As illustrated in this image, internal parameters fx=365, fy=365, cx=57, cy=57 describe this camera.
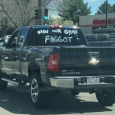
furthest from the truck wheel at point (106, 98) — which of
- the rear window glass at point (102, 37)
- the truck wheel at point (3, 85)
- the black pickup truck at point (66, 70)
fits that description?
the rear window glass at point (102, 37)

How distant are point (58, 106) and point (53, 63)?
154 centimetres

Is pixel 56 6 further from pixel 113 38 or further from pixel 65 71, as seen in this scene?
pixel 65 71

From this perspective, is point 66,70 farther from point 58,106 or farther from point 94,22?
point 94,22

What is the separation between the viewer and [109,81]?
825 cm

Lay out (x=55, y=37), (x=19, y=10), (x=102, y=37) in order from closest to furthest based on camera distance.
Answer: (x=55, y=37)
(x=102, y=37)
(x=19, y=10)

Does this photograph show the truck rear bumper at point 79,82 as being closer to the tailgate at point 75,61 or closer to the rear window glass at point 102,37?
the tailgate at point 75,61

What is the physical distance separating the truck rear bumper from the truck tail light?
8.0 inches

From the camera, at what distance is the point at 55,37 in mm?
10156

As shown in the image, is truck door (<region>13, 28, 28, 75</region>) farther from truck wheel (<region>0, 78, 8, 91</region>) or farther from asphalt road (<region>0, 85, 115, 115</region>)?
truck wheel (<region>0, 78, 8, 91</region>)

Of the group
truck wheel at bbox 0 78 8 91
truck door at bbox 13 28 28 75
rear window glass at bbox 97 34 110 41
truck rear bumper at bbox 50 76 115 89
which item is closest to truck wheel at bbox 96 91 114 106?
truck rear bumper at bbox 50 76 115 89

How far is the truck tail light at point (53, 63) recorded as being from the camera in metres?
7.98

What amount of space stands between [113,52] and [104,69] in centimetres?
45

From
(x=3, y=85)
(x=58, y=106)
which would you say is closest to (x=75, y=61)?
(x=58, y=106)

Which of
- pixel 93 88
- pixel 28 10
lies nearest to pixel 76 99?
pixel 93 88
